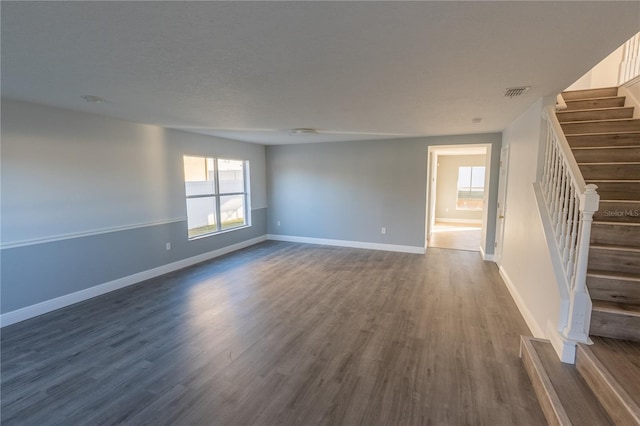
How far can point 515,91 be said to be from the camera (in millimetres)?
2715

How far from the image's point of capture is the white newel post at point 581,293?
1.98 meters

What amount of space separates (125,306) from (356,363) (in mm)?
2853

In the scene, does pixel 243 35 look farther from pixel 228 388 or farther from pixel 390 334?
pixel 390 334

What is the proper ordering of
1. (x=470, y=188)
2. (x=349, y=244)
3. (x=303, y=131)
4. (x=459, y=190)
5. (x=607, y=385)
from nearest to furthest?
1. (x=607, y=385)
2. (x=303, y=131)
3. (x=349, y=244)
4. (x=470, y=188)
5. (x=459, y=190)

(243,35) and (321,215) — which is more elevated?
(243,35)

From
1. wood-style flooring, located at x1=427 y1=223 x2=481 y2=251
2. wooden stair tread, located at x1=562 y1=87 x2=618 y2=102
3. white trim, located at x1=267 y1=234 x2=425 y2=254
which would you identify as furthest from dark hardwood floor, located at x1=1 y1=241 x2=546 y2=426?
wooden stair tread, located at x1=562 y1=87 x2=618 y2=102

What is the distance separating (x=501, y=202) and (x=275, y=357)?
4.43 metres

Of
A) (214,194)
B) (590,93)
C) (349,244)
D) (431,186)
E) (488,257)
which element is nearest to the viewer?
(590,93)

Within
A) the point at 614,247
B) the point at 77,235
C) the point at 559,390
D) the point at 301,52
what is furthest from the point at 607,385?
the point at 77,235

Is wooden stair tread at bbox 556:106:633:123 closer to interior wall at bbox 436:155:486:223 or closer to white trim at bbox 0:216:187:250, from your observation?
white trim at bbox 0:216:187:250

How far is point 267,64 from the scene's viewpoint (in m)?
2.09

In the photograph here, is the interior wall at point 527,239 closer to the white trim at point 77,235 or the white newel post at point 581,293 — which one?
the white newel post at point 581,293

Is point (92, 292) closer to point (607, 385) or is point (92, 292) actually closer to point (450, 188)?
point (607, 385)

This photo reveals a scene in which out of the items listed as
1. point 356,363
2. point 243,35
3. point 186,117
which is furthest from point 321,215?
point 243,35
